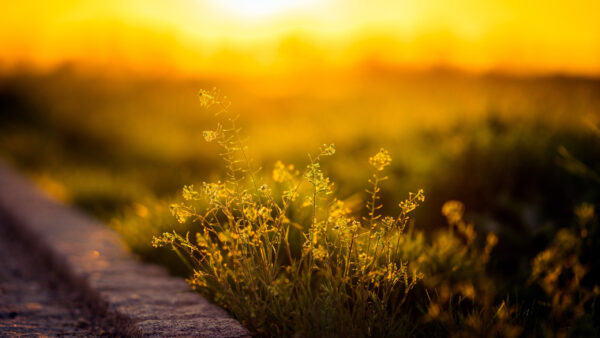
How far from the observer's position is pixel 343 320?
1.97m

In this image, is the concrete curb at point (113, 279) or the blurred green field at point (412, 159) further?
the blurred green field at point (412, 159)

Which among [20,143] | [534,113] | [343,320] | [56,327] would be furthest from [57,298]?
[20,143]

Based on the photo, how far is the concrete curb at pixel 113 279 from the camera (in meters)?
2.29

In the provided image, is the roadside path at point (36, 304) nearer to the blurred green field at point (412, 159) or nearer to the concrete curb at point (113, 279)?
the concrete curb at point (113, 279)

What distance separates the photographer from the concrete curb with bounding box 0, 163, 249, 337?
2.29 metres

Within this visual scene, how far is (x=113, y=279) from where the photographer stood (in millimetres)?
2977

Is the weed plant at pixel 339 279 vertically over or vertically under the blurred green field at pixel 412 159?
under

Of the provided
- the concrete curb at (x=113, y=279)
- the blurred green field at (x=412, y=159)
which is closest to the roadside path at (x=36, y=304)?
the concrete curb at (x=113, y=279)

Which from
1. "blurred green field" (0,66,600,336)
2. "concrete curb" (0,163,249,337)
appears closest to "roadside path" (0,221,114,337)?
"concrete curb" (0,163,249,337)

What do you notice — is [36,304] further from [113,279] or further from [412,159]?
[412,159]

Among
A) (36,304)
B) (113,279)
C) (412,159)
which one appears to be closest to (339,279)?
(113,279)

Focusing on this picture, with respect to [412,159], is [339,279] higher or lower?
lower

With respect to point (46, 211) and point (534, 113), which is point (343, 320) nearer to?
point (46, 211)

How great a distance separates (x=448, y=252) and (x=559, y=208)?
1.70 metres
